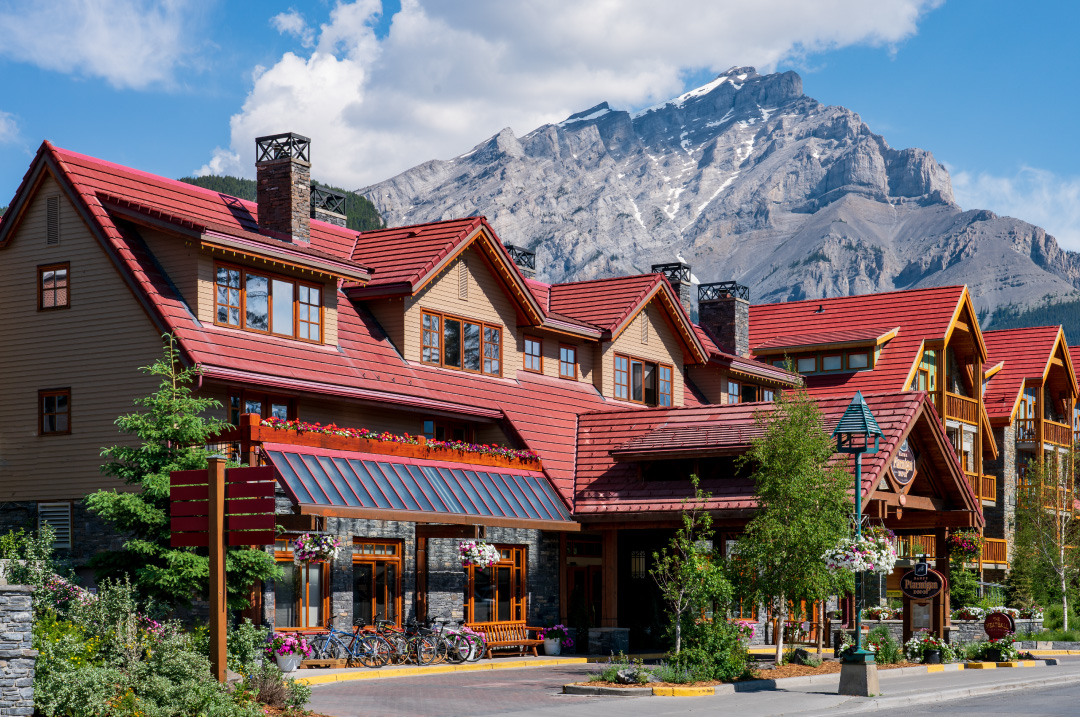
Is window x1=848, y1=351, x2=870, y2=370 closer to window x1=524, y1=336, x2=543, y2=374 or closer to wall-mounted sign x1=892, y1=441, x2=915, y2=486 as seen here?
window x1=524, y1=336, x2=543, y2=374

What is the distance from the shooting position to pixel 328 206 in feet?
123

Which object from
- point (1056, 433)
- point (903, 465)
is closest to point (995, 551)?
point (1056, 433)

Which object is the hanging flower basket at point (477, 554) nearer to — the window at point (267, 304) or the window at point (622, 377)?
the window at point (267, 304)

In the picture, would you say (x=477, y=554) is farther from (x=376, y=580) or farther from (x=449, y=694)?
(x=449, y=694)

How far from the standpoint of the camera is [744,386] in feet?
154

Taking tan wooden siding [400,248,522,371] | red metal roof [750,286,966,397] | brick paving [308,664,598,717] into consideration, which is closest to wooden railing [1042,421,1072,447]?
red metal roof [750,286,966,397]

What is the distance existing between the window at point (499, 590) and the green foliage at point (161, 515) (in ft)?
34.5

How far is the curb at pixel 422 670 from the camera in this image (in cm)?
2484

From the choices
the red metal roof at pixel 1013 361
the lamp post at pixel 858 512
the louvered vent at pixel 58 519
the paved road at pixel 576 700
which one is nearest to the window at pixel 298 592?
the paved road at pixel 576 700

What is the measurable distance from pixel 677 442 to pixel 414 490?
7.64 m

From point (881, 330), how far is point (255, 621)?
3132 cm

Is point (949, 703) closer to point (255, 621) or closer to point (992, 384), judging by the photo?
point (255, 621)

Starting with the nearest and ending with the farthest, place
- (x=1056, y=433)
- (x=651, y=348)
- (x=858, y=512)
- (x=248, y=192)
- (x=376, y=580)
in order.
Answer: (x=858, y=512) → (x=376, y=580) → (x=651, y=348) → (x=1056, y=433) → (x=248, y=192)

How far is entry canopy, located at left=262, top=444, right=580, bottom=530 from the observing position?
25.5 metres
